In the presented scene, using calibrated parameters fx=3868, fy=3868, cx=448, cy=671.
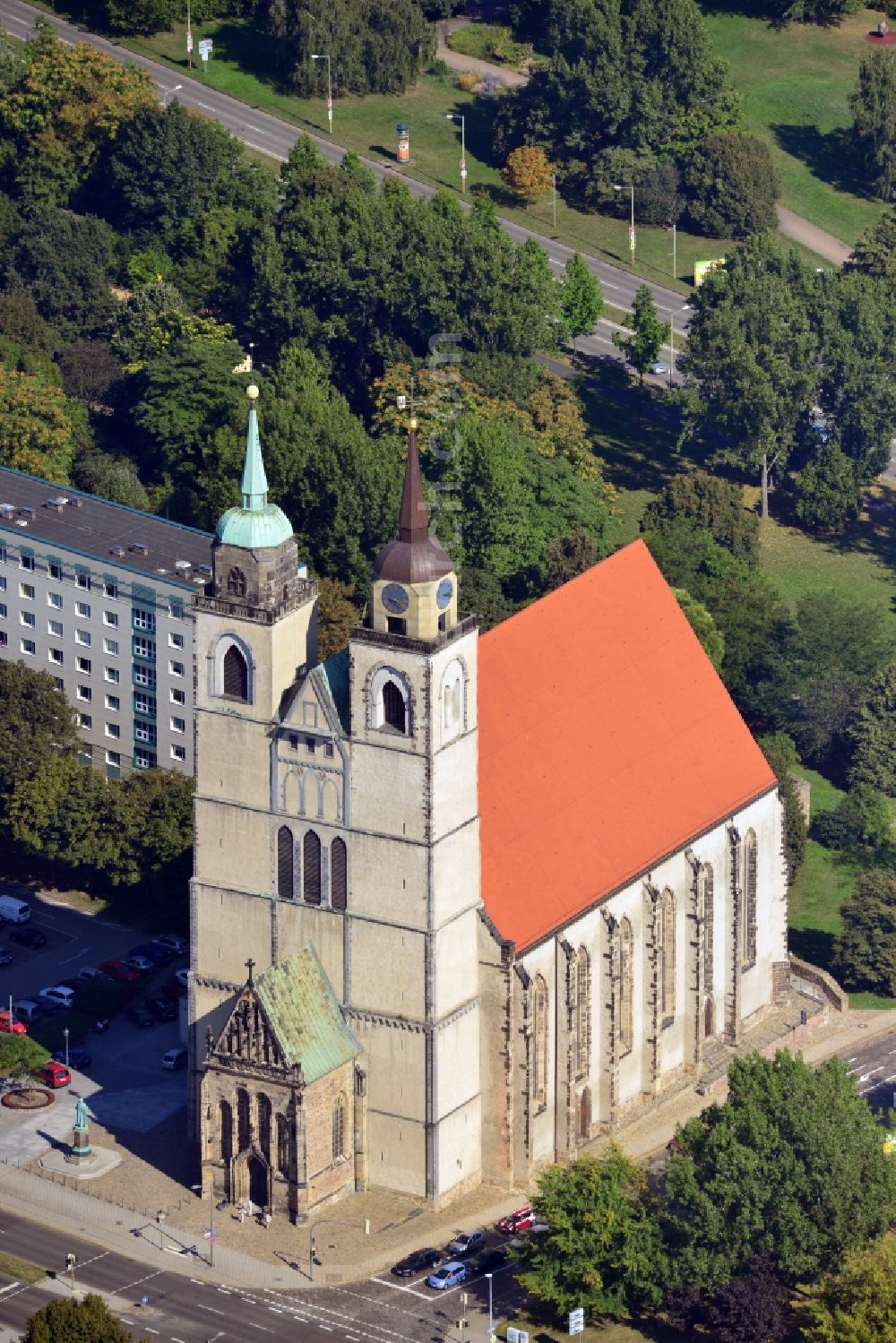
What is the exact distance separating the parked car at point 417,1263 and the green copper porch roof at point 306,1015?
10.1 metres

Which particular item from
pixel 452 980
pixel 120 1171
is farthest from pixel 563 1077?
pixel 120 1171

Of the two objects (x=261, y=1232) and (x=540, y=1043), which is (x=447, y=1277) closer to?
(x=261, y=1232)

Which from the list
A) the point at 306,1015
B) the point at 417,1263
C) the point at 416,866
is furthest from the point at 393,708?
the point at 417,1263

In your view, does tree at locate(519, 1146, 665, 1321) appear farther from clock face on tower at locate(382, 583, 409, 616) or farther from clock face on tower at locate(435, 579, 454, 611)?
clock face on tower at locate(382, 583, 409, 616)

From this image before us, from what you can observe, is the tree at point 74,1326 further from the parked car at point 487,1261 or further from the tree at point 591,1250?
the tree at point 591,1250

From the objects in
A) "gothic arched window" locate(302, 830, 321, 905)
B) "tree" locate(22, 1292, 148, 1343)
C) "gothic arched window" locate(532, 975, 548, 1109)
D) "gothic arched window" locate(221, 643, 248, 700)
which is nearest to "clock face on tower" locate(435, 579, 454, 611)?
"gothic arched window" locate(221, 643, 248, 700)

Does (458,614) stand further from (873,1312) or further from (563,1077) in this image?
(873,1312)

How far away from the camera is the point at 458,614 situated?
191 m

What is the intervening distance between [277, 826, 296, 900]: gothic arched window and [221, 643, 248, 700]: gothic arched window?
23.2 feet

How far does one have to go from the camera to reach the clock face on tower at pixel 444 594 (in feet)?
614

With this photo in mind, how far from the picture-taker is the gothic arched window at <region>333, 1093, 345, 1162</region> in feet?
636

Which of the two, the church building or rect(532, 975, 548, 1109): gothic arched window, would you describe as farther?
rect(532, 975, 548, 1109): gothic arched window

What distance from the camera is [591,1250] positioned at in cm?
18650

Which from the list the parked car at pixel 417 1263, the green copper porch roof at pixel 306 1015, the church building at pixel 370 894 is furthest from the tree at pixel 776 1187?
the green copper porch roof at pixel 306 1015
